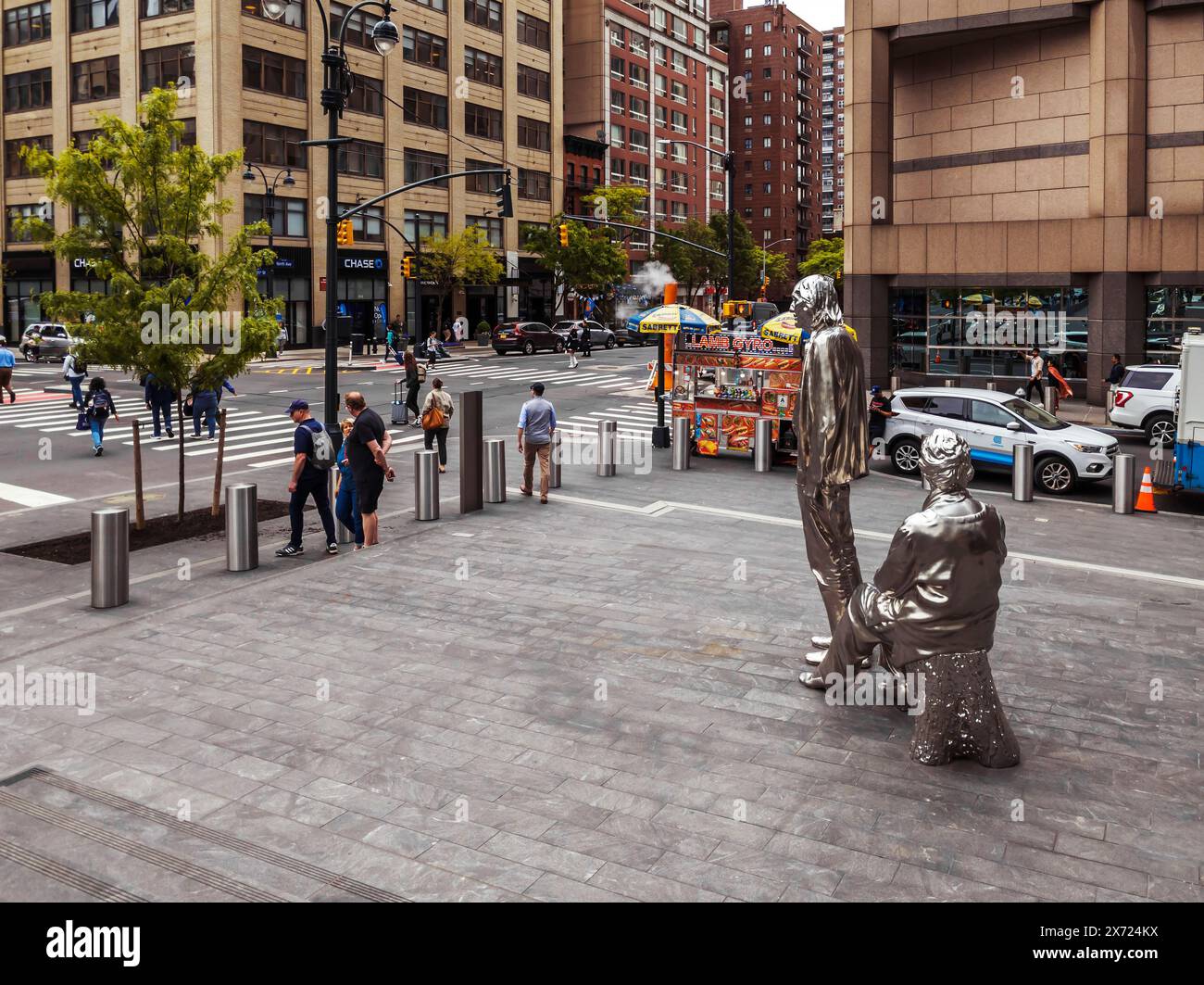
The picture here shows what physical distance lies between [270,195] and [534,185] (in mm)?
27671

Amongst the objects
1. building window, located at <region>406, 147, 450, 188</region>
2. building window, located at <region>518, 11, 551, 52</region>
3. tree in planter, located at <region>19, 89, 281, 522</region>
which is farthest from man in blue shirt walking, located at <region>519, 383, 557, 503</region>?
building window, located at <region>518, 11, 551, 52</region>

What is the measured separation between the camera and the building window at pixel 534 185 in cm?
7525

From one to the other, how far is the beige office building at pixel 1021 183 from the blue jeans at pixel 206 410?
19.8 m

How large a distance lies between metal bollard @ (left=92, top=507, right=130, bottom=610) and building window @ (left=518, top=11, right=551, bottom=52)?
70738 millimetres

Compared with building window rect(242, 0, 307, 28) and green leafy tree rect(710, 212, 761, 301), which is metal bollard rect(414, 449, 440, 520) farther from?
green leafy tree rect(710, 212, 761, 301)

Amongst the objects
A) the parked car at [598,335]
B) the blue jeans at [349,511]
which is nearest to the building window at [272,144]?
the parked car at [598,335]

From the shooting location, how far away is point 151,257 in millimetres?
14438

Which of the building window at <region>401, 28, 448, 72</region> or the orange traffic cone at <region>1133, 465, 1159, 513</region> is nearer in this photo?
the orange traffic cone at <region>1133, 465, 1159, 513</region>

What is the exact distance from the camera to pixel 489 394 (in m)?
35.8

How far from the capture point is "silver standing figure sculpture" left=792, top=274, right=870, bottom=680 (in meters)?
7.91

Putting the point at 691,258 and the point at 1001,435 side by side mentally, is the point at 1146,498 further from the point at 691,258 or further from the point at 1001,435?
the point at 691,258

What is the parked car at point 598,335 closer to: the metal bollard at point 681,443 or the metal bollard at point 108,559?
the metal bollard at point 681,443

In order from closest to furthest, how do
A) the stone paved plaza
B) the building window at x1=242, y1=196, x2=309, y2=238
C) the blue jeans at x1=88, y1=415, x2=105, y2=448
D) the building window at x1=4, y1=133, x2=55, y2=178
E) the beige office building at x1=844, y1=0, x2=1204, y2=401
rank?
1. the stone paved plaza
2. the blue jeans at x1=88, y1=415, x2=105, y2=448
3. the beige office building at x1=844, y1=0, x2=1204, y2=401
4. the building window at x1=242, y1=196, x2=309, y2=238
5. the building window at x1=4, y1=133, x2=55, y2=178

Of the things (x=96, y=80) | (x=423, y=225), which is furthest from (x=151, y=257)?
(x=423, y=225)
